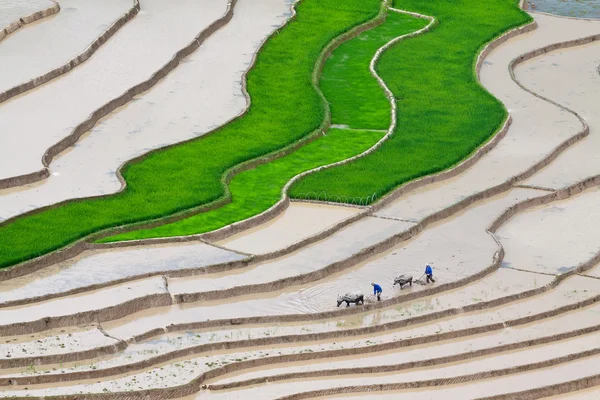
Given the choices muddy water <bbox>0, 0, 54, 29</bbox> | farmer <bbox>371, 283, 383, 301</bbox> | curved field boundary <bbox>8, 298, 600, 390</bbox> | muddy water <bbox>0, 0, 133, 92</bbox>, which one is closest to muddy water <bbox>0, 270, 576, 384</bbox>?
curved field boundary <bbox>8, 298, 600, 390</bbox>

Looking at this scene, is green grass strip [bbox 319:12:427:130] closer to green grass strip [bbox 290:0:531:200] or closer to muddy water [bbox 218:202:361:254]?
green grass strip [bbox 290:0:531:200]

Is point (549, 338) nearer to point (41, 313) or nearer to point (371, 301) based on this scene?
point (371, 301)

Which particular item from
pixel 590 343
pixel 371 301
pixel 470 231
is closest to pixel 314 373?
pixel 371 301

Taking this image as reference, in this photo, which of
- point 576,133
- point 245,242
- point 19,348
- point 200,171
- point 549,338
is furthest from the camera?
point 576,133

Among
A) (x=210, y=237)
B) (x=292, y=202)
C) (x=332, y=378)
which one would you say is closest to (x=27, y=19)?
(x=292, y=202)

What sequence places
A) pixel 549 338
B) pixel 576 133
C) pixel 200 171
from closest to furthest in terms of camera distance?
pixel 549 338 → pixel 200 171 → pixel 576 133

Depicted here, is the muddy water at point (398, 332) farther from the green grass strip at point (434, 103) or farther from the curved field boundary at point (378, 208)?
the green grass strip at point (434, 103)
